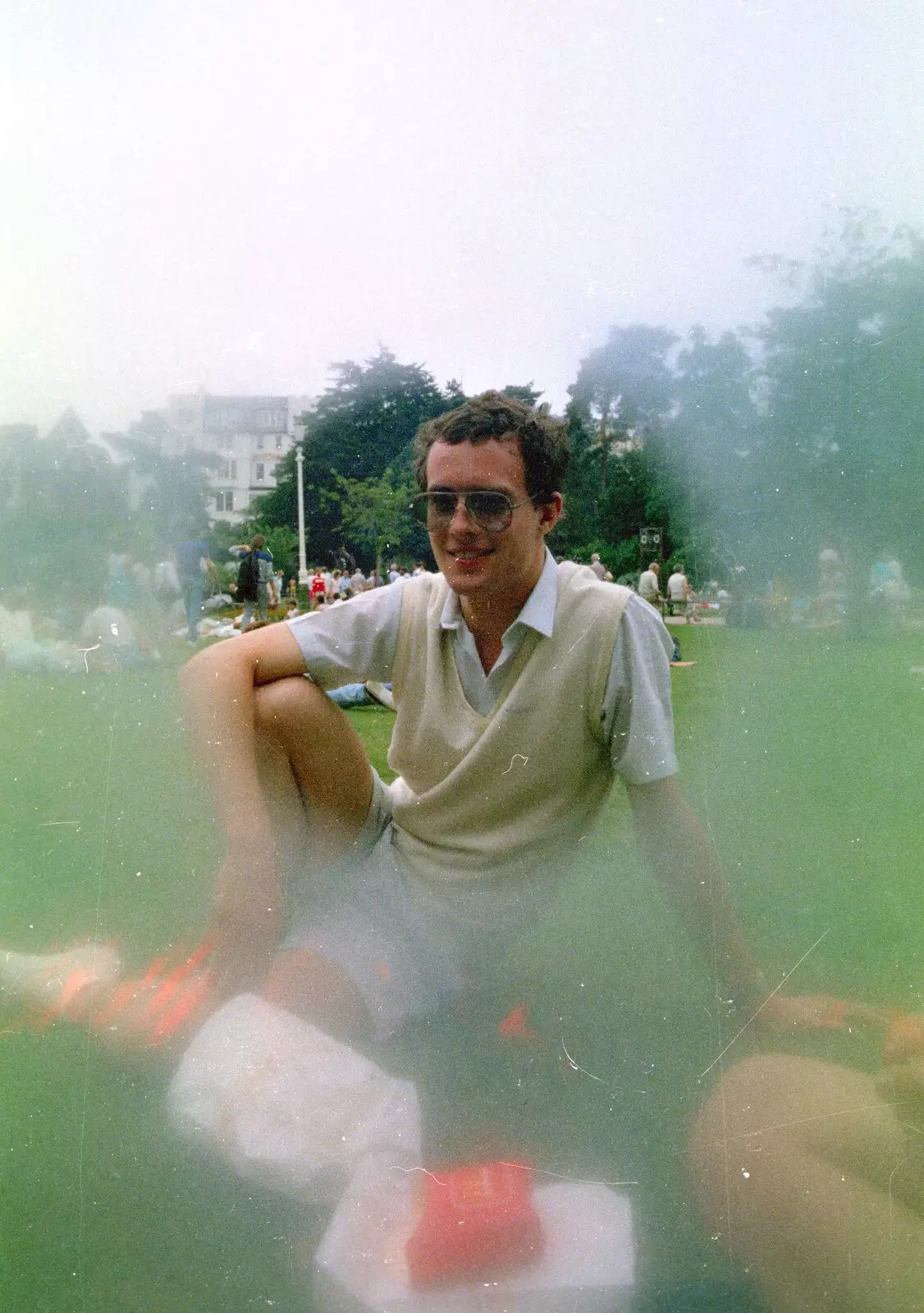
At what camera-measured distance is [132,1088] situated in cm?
138

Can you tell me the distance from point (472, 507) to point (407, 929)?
2.03 feet

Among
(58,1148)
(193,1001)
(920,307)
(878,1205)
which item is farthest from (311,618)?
(878,1205)

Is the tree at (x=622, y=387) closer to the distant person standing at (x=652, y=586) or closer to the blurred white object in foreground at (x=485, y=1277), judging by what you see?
the distant person standing at (x=652, y=586)

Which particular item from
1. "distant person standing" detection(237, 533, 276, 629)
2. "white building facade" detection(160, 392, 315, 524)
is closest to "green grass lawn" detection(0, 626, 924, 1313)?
"distant person standing" detection(237, 533, 276, 629)

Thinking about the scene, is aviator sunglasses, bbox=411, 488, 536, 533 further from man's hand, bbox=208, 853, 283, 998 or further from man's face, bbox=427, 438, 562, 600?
man's hand, bbox=208, 853, 283, 998

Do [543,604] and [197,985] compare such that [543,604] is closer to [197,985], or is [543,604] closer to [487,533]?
[487,533]

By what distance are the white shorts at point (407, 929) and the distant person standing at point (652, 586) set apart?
402mm

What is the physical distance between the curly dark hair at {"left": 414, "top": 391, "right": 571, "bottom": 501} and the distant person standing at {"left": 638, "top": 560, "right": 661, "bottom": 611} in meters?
0.18

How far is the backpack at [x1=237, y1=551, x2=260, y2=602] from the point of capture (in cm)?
144

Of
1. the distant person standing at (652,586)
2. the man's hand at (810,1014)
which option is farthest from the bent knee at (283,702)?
the man's hand at (810,1014)

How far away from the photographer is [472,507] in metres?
1.40

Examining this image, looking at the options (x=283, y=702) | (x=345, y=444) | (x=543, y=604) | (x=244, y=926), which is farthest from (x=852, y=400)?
(x=244, y=926)

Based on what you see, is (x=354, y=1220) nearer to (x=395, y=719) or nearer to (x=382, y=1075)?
(x=382, y=1075)

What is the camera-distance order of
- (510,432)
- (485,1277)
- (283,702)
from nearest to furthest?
(485,1277), (510,432), (283,702)
